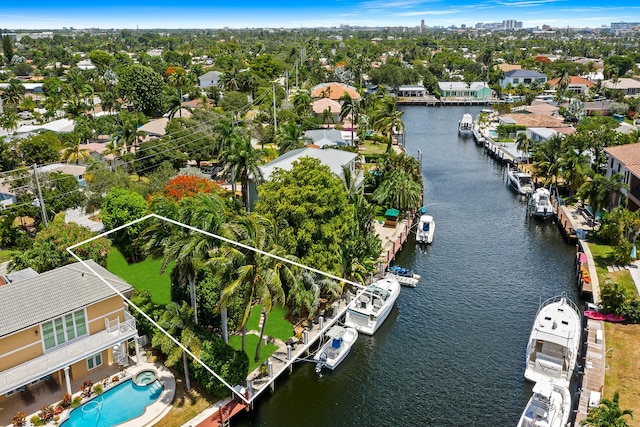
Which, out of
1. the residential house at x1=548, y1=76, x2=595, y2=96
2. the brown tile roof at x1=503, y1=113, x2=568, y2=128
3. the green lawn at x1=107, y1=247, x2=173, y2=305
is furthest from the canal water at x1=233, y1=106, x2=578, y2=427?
the residential house at x1=548, y1=76, x2=595, y2=96

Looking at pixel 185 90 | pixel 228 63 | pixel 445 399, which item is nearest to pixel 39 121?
pixel 185 90

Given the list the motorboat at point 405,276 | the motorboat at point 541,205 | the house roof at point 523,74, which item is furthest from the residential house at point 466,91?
Result: the motorboat at point 405,276

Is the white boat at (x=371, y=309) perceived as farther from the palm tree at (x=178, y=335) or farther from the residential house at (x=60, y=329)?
the residential house at (x=60, y=329)

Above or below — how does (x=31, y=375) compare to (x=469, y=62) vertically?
below

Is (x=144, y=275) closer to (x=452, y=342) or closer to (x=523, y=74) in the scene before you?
(x=452, y=342)

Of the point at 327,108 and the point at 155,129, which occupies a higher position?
the point at 327,108

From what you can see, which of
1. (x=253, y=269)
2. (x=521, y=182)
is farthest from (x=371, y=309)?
(x=521, y=182)

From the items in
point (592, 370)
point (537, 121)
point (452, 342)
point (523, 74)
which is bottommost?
point (452, 342)

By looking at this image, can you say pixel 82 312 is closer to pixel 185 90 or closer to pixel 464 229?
pixel 464 229
